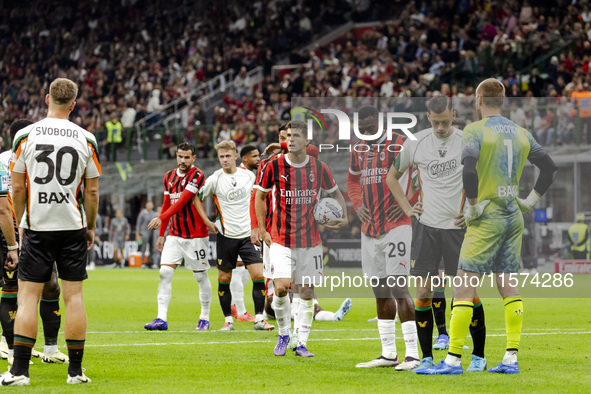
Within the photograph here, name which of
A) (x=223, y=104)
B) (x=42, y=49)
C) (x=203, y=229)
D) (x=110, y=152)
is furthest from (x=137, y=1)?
(x=203, y=229)

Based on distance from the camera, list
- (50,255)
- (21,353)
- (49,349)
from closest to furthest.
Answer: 1. (21,353)
2. (50,255)
3. (49,349)

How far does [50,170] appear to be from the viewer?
23.2 ft

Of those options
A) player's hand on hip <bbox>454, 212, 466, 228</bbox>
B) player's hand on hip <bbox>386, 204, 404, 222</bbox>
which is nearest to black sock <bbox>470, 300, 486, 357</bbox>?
player's hand on hip <bbox>454, 212, 466, 228</bbox>

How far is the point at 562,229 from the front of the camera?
64.8 ft

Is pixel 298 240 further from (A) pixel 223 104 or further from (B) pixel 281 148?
(A) pixel 223 104

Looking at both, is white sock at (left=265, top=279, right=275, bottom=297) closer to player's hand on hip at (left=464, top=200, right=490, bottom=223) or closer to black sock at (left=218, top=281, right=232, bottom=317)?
black sock at (left=218, top=281, right=232, bottom=317)

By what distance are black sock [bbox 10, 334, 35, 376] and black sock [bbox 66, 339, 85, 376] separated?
11.8 inches

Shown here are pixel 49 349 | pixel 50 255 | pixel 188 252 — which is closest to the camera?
pixel 50 255

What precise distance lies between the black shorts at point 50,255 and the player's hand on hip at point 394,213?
278 cm

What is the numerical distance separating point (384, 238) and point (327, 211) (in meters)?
1.08

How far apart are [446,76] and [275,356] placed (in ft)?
65.8

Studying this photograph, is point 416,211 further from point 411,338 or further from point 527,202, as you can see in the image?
point 411,338

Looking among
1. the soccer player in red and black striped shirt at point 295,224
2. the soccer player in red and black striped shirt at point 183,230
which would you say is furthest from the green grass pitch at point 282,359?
the soccer player in red and black striped shirt at point 183,230

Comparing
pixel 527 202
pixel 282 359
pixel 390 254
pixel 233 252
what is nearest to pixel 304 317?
pixel 282 359
